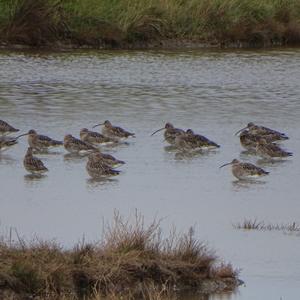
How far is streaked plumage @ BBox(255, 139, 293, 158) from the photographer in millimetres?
15484

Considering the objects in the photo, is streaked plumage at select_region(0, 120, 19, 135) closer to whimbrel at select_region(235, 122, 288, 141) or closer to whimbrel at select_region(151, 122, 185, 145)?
whimbrel at select_region(151, 122, 185, 145)

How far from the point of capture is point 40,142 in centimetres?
1554

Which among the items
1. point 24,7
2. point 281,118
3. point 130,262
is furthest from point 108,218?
point 24,7

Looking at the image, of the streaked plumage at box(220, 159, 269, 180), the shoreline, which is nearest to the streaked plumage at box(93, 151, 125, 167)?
the streaked plumage at box(220, 159, 269, 180)

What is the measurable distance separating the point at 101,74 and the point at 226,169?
965 centimetres

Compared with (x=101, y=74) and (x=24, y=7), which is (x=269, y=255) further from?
(x=24, y=7)

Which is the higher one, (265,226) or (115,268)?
(115,268)

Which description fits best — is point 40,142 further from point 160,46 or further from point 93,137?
point 160,46

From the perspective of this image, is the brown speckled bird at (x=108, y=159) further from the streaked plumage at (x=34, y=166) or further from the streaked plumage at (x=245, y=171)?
the streaked plumage at (x=245, y=171)

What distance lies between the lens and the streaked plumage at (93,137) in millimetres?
16234

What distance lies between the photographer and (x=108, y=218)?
11.7 metres

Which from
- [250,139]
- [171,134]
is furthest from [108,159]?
[250,139]

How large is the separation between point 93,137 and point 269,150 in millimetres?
2449

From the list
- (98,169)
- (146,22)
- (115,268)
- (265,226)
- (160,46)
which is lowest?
(160,46)
